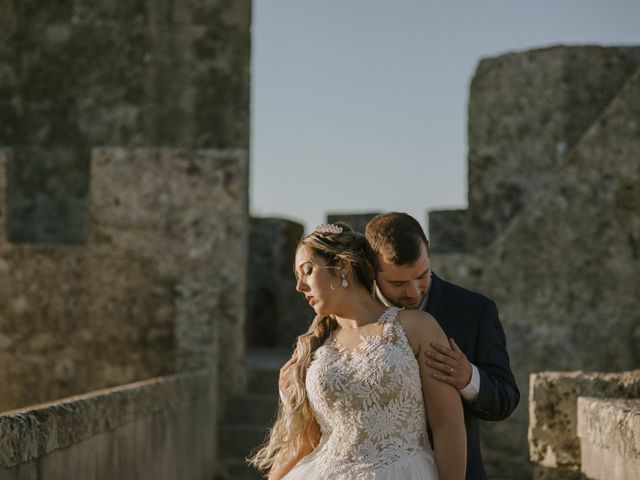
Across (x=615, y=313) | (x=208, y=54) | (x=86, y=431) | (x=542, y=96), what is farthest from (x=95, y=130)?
(x=86, y=431)

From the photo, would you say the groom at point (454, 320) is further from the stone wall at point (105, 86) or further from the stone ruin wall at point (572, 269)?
the stone wall at point (105, 86)

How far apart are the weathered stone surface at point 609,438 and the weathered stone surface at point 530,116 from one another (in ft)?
17.1

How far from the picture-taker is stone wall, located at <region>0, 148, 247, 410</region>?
8.48 m

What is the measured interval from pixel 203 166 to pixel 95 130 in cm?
360

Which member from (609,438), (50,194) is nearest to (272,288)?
(50,194)

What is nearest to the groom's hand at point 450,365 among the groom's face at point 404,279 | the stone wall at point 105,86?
the groom's face at point 404,279

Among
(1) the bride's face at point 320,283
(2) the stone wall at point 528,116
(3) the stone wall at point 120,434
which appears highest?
(2) the stone wall at point 528,116

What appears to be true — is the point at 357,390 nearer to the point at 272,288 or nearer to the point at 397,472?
the point at 397,472

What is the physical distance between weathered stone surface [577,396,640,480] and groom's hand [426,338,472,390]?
69cm

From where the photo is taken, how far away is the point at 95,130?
11.8 m

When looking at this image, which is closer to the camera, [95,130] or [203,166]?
[203,166]

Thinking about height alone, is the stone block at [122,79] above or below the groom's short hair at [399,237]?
above

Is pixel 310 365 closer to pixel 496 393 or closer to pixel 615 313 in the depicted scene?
pixel 496 393

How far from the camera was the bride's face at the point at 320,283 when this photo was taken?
11.0 ft
